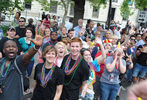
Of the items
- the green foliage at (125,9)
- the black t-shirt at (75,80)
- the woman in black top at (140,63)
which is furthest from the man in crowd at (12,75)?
the green foliage at (125,9)

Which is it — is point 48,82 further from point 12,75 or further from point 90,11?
point 90,11

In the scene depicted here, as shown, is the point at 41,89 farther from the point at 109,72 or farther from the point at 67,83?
the point at 109,72

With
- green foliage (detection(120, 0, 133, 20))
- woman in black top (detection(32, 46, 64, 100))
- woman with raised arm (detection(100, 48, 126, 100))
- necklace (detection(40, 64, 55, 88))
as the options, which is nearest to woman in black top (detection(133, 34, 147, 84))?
woman with raised arm (detection(100, 48, 126, 100))

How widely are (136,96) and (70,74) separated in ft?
7.49

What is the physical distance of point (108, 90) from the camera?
462 cm

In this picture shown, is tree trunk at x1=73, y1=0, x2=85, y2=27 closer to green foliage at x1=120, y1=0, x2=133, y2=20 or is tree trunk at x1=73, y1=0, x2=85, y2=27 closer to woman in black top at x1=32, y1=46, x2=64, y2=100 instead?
green foliage at x1=120, y1=0, x2=133, y2=20

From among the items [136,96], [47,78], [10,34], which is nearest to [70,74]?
[47,78]

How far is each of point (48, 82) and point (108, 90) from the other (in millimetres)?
1803

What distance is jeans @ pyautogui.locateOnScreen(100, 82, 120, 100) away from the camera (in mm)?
4598

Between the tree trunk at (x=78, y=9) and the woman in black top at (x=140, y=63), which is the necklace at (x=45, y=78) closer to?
the woman in black top at (x=140, y=63)

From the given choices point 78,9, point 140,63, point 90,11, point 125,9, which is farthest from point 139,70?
point 90,11

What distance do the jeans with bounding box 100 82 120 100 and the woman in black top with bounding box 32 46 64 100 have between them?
149 centimetres

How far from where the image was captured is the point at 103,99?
15.2 ft

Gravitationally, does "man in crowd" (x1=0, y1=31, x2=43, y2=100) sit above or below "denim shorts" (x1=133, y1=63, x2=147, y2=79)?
above
